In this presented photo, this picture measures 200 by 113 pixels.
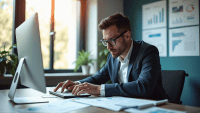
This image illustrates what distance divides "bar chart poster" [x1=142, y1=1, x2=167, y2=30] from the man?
1849 mm

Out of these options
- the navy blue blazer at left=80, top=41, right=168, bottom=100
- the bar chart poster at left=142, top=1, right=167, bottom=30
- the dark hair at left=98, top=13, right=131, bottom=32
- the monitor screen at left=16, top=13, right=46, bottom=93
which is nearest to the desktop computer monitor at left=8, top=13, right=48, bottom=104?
the monitor screen at left=16, top=13, right=46, bottom=93

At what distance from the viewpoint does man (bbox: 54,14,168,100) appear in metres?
1.20

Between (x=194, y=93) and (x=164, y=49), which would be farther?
(x=164, y=49)

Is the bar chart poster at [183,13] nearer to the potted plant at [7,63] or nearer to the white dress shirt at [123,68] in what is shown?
the white dress shirt at [123,68]

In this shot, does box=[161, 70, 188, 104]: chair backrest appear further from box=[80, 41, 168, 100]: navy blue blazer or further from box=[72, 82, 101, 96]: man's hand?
box=[72, 82, 101, 96]: man's hand

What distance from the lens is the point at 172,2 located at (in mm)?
3172

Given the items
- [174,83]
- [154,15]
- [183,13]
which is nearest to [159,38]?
[154,15]

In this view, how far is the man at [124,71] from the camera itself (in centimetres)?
120

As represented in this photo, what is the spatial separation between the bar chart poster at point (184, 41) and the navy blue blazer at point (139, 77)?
1622mm

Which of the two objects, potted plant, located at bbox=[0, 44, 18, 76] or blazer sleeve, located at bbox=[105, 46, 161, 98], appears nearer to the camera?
blazer sleeve, located at bbox=[105, 46, 161, 98]

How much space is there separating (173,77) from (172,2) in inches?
74.5

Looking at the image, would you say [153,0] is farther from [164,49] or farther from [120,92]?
[120,92]

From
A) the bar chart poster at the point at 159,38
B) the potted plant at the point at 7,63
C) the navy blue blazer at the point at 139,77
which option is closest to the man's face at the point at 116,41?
the navy blue blazer at the point at 139,77

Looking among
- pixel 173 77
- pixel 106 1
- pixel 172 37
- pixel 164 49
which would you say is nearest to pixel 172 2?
pixel 172 37
